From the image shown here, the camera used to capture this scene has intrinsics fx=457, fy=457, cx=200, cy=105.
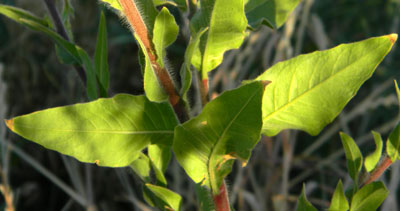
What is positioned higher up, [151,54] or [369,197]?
[151,54]

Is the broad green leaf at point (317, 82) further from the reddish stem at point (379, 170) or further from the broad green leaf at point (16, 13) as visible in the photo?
the broad green leaf at point (16, 13)

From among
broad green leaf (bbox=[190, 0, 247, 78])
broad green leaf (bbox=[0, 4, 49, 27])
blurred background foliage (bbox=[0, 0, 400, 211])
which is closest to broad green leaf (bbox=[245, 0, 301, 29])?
broad green leaf (bbox=[190, 0, 247, 78])

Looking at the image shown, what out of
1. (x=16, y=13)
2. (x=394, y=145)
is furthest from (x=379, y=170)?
(x=16, y=13)

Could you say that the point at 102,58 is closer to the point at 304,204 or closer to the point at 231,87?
the point at 304,204

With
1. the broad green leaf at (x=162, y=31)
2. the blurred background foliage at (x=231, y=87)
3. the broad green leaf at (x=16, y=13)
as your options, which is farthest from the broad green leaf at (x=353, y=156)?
the blurred background foliage at (x=231, y=87)

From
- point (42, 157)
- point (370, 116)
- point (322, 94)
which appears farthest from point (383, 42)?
point (42, 157)

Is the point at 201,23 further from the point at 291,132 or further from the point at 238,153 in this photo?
the point at 291,132
